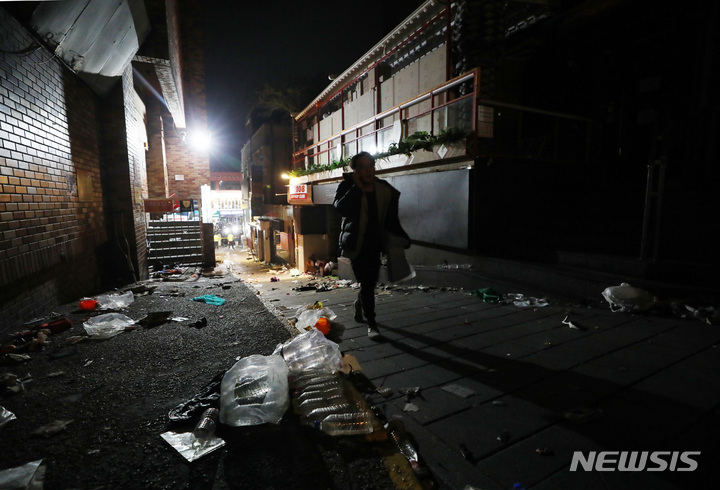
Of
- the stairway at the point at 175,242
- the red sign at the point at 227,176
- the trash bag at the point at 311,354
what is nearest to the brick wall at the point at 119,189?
the stairway at the point at 175,242

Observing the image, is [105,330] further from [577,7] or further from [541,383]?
[577,7]

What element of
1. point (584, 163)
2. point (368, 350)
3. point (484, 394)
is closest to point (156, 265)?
point (368, 350)

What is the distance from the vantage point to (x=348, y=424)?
2.08m

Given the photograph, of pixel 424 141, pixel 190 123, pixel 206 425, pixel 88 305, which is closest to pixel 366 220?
pixel 206 425

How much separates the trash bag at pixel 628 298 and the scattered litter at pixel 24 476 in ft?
17.7

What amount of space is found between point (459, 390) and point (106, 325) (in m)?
4.13

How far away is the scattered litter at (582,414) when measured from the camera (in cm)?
205

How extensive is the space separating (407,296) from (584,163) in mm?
5905

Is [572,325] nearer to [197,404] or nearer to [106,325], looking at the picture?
[197,404]

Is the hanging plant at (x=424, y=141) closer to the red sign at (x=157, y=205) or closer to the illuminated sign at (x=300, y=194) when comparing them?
the illuminated sign at (x=300, y=194)

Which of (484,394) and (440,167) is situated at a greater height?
(440,167)

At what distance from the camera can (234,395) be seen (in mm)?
2199

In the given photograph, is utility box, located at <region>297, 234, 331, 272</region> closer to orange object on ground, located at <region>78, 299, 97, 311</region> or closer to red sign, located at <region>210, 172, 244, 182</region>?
orange object on ground, located at <region>78, 299, 97, 311</region>

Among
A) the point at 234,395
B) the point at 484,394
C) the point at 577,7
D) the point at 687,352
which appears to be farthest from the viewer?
the point at 577,7
